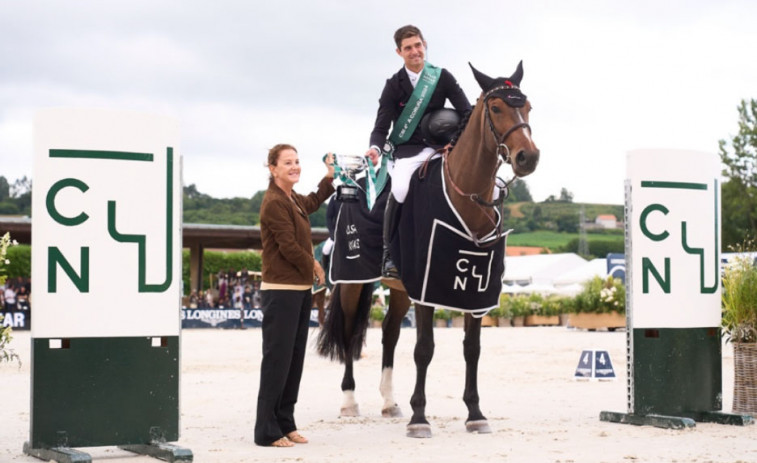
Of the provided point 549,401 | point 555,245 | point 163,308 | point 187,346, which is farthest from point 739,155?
point 163,308

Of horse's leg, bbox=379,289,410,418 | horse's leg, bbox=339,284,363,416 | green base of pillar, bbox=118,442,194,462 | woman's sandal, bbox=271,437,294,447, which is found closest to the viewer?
green base of pillar, bbox=118,442,194,462

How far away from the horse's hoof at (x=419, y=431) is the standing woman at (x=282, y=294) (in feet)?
2.60

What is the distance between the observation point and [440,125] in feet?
25.6

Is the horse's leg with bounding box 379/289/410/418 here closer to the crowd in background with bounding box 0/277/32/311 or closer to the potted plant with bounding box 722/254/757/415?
the potted plant with bounding box 722/254/757/415

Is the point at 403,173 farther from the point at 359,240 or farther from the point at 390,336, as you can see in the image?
the point at 390,336

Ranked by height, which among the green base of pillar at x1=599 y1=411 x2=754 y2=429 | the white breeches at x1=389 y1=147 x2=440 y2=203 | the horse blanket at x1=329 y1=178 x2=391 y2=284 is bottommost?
the green base of pillar at x1=599 y1=411 x2=754 y2=429

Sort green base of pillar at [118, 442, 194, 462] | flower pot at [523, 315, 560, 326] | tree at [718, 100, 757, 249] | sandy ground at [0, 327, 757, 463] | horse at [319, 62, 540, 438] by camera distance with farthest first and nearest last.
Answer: tree at [718, 100, 757, 249], flower pot at [523, 315, 560, 326], horse at [319, 62, 540, 438], sandy ground at [0, 327, 757, 463], green base of pillar at [118, 442, 194, 462]

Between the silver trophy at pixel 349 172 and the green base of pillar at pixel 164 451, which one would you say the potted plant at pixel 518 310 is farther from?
the green base of pillar at pixel 164 451

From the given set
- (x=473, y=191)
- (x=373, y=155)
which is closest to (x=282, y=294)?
(x=473, y=191)

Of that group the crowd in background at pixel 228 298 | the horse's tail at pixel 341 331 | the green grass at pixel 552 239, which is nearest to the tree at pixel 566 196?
the green grass at pixel 552 239

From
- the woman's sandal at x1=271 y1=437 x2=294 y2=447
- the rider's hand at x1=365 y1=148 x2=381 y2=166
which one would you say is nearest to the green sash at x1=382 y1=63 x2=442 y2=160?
the rider's hand at x1=365 y1=148 x2=381 y2=166

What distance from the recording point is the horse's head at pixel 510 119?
6.26 metres

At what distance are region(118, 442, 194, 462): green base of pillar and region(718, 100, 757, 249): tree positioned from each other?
200 ft

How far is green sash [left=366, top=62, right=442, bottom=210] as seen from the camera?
26.0 feet
